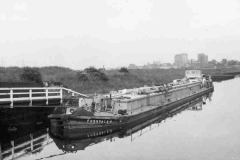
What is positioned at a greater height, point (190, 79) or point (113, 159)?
point (190, 79)

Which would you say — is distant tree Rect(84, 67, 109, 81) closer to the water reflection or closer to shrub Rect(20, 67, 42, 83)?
shrub Rect(20, 67, 42, 83)

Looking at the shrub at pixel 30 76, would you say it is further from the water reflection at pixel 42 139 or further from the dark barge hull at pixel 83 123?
the dark barge hull at pixel 83 123

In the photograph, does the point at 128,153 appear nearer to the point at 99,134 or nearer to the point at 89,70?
the point at 99,134

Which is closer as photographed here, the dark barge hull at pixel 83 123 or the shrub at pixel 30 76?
the dark barge hull at pixel 83 123

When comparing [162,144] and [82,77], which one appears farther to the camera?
[82,77]

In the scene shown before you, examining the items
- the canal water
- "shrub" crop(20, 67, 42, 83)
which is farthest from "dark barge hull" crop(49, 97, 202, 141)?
"shrub" crop(20, 67, 42, 83)

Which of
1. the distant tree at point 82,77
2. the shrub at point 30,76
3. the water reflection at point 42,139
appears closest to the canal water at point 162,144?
the water reflection at point 42,139

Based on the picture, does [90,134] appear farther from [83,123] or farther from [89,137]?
[83,123]

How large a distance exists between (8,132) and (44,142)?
4.24 m

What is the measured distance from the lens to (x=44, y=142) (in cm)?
2016

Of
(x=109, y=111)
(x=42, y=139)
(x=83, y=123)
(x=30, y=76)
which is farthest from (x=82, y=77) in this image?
(x=83, y=123)

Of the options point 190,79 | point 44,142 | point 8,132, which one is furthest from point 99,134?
Result: point 190,79

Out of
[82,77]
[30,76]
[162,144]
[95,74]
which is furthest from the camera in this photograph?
[95,74]

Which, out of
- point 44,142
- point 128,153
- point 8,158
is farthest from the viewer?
point 44,142
